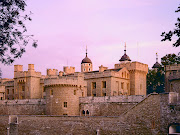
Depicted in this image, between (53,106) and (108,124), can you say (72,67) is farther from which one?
(108,124)

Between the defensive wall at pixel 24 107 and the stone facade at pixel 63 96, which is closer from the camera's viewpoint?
the stone facade at pixel 63 96

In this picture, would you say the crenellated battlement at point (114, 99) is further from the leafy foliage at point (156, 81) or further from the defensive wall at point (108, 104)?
the leafy foliage at point (156, 81)

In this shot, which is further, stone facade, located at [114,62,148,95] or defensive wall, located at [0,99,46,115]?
stone facade, located at [114,62,148,95]

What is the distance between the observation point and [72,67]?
73.6 m

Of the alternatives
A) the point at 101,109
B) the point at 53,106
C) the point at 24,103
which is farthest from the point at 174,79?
the point at 24,103

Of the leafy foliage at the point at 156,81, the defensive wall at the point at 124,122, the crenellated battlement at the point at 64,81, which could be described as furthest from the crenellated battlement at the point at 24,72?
the leafy foliage at the point at 156,81

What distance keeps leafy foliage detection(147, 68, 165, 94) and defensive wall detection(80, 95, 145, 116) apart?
27.8 m

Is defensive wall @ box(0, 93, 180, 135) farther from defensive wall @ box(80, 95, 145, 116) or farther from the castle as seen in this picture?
defensive wall @ box(80, 95, 145, 116)

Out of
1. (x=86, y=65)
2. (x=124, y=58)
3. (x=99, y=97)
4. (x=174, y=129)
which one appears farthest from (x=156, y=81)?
(x=174, y=129)

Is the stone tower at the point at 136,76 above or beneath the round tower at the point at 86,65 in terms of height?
beneath

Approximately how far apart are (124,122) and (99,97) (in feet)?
39.3

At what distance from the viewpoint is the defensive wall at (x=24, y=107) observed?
5228 cm

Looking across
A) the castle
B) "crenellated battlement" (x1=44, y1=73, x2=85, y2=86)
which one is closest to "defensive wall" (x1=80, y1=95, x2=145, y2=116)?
the castle

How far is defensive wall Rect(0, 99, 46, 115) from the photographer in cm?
5228
